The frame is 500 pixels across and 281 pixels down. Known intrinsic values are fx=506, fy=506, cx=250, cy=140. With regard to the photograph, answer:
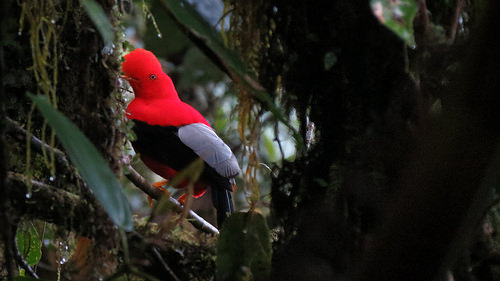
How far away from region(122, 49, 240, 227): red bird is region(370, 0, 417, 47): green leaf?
5.40 feet

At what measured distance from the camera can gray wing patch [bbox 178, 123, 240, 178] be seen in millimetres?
2453

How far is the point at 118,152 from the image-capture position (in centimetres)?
131

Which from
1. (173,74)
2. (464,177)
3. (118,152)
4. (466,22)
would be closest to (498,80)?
(464,177)

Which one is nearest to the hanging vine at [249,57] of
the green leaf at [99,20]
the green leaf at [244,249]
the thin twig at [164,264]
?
the green leaf at [244,249]

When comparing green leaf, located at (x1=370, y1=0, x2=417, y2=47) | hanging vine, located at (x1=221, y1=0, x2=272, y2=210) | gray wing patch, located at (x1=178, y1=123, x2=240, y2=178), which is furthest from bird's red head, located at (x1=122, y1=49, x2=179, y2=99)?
green leaf, located at (x1=370, y1=0, x2=417, y2=47)

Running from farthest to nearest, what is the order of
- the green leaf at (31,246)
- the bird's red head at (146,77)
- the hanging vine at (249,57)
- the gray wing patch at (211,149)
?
the bird's red head at (146,77) < the gray wing patch at (211,149) < the green leaf at (31,246) < the hanging vine at (249,57)

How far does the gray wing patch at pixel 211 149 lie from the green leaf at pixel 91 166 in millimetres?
1612

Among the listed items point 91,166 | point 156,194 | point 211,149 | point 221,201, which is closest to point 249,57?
point 91,166

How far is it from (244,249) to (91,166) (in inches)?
19.2

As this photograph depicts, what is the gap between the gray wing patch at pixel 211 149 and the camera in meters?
2.45

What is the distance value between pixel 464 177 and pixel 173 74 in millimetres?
3574

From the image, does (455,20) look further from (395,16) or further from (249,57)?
(249,57)

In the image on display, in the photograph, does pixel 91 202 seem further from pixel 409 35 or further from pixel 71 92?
pixel 409 35

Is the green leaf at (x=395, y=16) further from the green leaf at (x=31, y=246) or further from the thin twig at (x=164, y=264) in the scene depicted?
the green leaf at (x=31, y=246)
